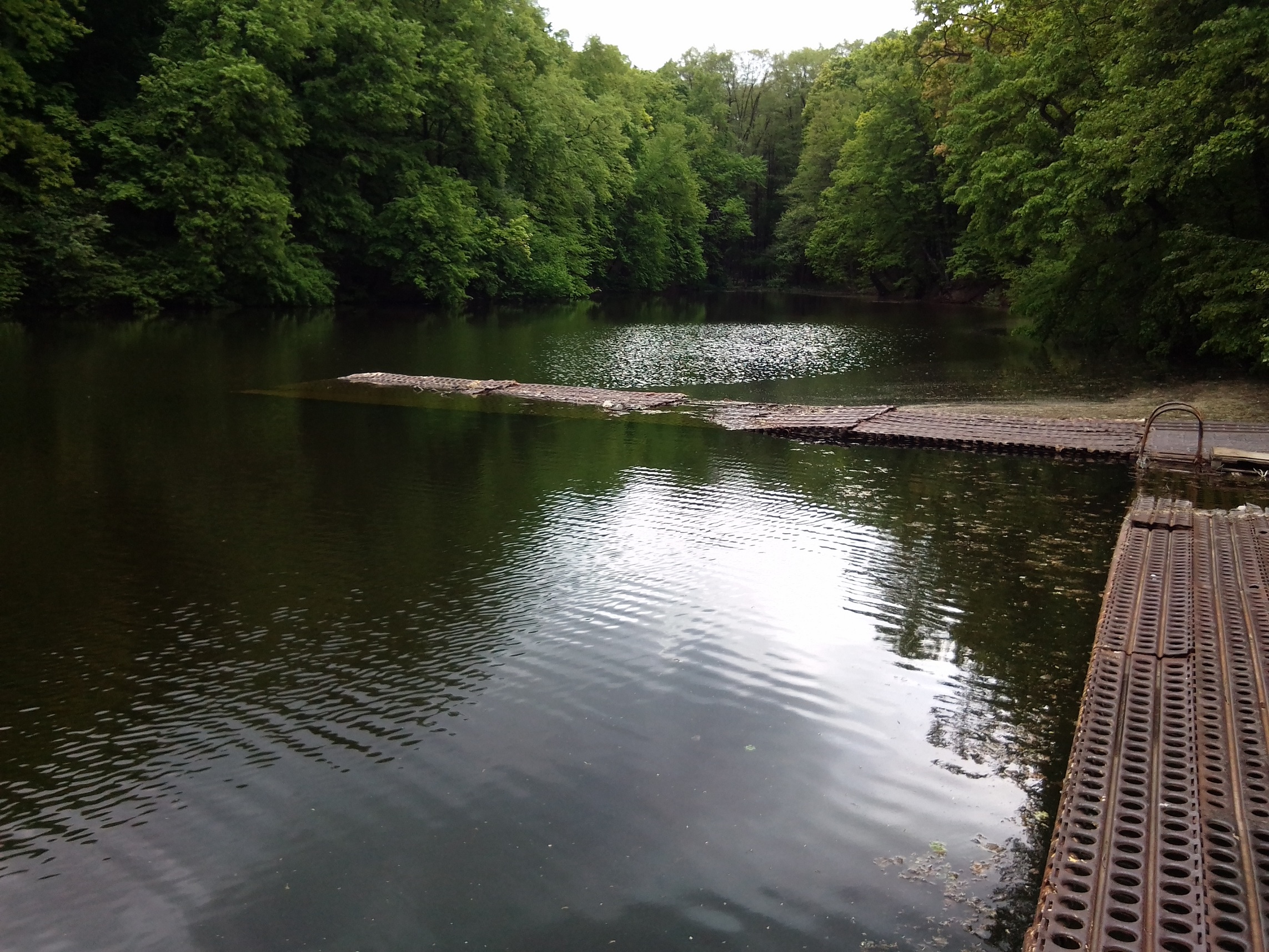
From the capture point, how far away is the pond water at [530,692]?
3.96 m

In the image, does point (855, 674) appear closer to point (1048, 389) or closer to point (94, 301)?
point (1048, 389)

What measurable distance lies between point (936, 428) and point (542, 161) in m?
34.7

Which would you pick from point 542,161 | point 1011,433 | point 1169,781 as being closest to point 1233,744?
point 1169,781

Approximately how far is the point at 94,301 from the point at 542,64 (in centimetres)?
2418

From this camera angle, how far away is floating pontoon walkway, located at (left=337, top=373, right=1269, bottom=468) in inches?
492

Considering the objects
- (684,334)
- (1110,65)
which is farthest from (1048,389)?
(684,334)

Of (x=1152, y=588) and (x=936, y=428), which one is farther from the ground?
(x=936, y=428)

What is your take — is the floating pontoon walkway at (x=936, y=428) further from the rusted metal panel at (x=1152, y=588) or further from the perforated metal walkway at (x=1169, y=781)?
the perforated metal walkway at (x=1169, y=781)

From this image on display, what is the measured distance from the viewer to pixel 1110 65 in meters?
Answer: 21.5

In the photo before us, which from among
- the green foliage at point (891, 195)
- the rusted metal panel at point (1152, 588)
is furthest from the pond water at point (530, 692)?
the green foliage at point (891, 195)

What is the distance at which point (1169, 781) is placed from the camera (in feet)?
13.6

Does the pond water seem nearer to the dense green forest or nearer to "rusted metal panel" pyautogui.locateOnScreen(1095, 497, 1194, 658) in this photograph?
"rusted metal panel" pyautogui.locateOnScreen(1095, 497, 1194, 658)

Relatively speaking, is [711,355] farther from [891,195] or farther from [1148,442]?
[891,195]

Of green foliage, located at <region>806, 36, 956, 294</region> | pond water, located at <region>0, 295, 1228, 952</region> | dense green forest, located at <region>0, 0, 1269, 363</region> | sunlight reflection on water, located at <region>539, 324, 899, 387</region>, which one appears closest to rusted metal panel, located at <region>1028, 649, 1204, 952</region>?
pond water, located at <region>0, 295, 1228, 952</region>
